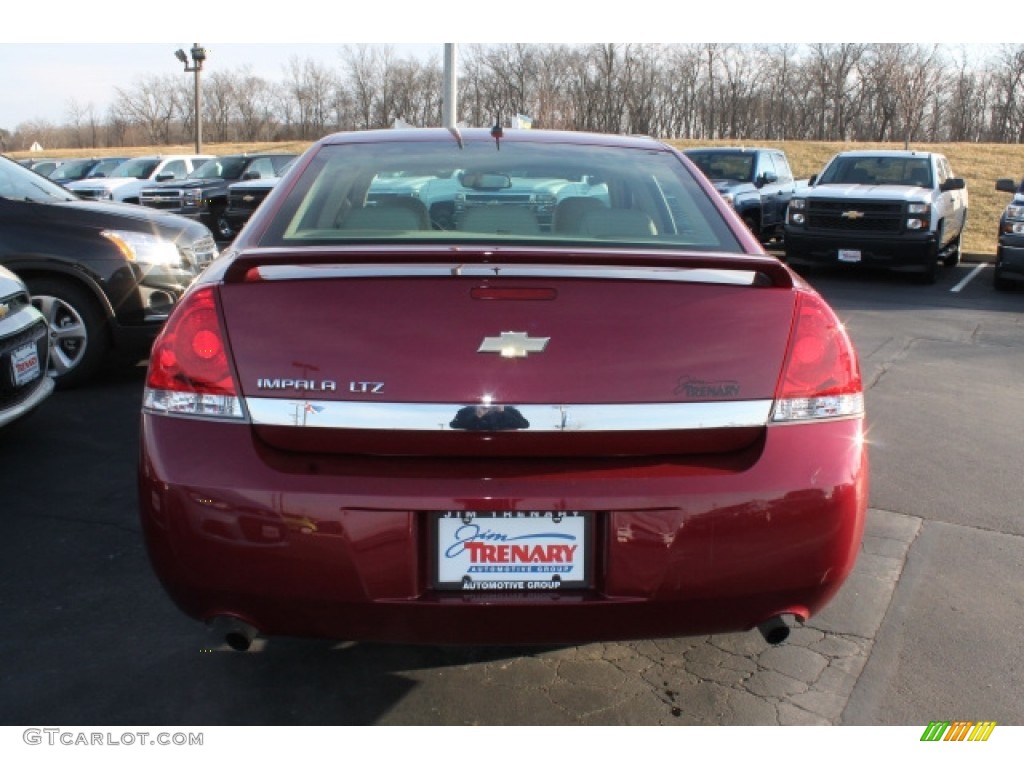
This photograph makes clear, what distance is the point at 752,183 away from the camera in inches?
640

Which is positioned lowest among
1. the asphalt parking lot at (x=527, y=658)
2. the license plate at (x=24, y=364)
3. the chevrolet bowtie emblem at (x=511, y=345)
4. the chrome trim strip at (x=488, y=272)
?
the asphalt parking lot at (x=527, y=658)

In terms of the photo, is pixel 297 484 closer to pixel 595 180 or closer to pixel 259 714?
pixel 259 714

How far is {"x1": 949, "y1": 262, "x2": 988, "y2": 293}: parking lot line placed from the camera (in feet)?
42.5

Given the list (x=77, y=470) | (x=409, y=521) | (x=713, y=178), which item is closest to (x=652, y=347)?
(x=409, y=521)

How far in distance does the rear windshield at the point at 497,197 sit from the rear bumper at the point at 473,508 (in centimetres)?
78

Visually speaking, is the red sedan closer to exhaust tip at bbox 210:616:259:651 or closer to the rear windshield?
exhaust tip at bbox 210:616:259:651

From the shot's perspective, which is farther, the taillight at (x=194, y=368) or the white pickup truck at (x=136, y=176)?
the white pickup truck at (x=136, y=176)

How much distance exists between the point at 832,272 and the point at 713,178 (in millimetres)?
2967

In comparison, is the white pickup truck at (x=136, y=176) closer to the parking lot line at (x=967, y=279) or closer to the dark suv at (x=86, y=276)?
the dark suv at (x=86, y=276)

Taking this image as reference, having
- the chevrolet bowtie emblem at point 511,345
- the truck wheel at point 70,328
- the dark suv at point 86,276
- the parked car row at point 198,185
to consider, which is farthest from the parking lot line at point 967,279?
the chevrolet bowtie emblem at point 511,345

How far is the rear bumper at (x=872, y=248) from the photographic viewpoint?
13039 millimetres

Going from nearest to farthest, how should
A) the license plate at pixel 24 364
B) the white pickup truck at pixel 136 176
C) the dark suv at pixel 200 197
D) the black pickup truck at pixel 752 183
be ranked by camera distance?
the license plate at pixel 24 364, the black pickup truck at pixel 752 183, the dark suv at pixel 200 197, the white pickup truck at pixel 136 176

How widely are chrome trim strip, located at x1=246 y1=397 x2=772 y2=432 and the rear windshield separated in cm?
68

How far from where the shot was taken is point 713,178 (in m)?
16.5
